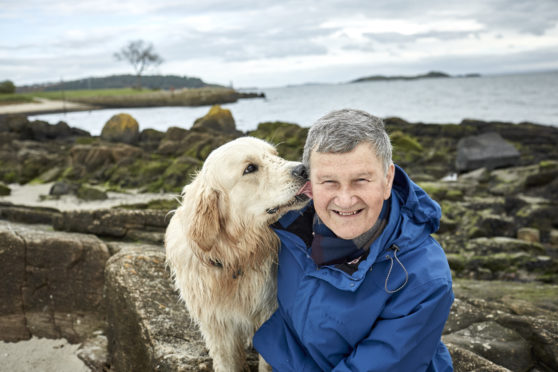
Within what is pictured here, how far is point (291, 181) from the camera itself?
9.32 feet

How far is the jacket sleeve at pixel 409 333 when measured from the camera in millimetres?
2104

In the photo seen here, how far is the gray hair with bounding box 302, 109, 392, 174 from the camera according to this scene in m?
2.07

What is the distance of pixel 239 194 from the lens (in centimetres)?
294

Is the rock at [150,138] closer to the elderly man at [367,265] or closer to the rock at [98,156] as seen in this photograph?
the rock at [98,156]

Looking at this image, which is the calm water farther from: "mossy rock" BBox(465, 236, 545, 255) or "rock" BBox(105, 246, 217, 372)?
"rock" BBox(105, 246, 217, 372)

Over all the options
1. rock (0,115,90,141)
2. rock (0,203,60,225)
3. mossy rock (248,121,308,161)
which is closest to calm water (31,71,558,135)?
mossy rock (248,121,308,161)

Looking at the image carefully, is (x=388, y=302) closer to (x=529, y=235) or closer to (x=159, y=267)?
(x=159, y=267)

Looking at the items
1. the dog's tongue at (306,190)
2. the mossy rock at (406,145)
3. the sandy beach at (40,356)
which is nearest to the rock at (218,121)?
the mossy rock at (406,145)

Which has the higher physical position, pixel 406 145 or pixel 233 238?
pixel 233 238

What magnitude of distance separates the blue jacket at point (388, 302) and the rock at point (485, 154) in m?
14.6

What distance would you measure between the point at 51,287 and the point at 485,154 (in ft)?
49.6

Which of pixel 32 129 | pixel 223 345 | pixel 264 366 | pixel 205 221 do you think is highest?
pixel 205 221

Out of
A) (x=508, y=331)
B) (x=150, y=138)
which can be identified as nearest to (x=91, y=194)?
(x=150, y=138)

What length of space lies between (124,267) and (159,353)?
1150mm
